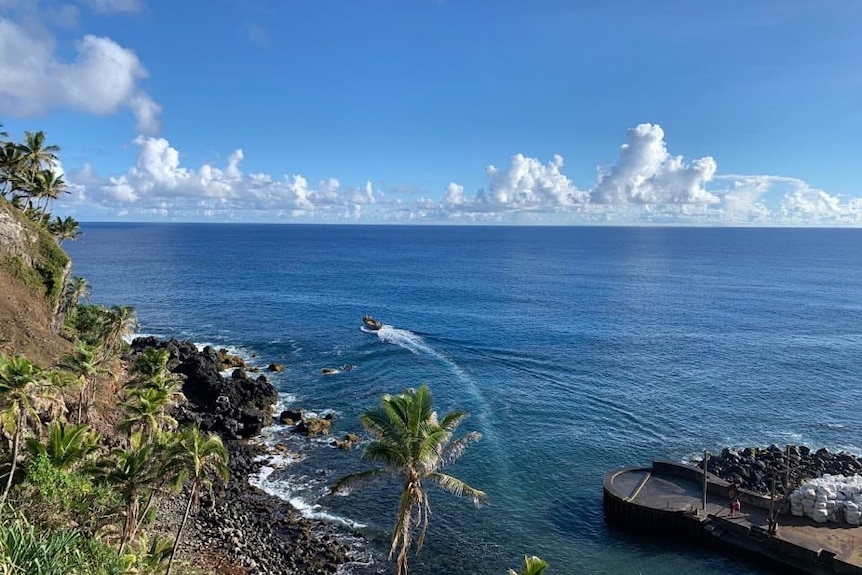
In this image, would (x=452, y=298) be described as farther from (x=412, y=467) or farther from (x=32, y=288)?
(x=412, y=467)

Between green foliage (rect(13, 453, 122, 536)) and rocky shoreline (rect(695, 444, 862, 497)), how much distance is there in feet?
169

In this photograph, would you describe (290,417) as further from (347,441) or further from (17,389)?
(17,389)

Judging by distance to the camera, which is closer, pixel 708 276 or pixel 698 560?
pixel 698 560

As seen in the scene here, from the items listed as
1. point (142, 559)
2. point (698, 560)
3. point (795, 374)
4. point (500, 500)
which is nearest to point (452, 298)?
point (795, 374)

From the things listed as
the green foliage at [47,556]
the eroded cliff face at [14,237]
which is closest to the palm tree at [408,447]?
the green foliage at [47,556]

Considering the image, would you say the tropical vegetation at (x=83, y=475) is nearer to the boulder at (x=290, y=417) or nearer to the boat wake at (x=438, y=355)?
the boulder at (x=290, y=417)

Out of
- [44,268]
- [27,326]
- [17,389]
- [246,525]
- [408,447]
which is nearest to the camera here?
[408,447]

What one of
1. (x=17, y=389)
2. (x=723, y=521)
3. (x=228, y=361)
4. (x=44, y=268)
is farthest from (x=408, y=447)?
(x=228, y=361)

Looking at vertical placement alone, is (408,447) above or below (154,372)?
above

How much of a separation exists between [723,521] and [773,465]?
49.3 feet

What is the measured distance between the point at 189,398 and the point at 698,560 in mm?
56461

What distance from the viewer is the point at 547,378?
269 ft

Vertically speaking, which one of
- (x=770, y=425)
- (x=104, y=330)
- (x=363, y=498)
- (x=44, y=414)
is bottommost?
(x=363, y=498)

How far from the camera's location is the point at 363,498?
51.9m
